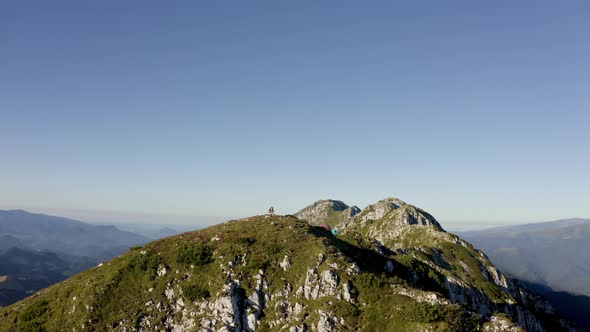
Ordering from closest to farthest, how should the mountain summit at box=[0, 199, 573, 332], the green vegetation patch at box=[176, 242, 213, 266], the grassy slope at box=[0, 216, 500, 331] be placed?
1. the grassy slope at box=[0, 216, 500, 331]
2. the mountain summit at box=[0, 199, 573, 332]
3. the green vegetation patch at box=[176, 242, 213, 266]

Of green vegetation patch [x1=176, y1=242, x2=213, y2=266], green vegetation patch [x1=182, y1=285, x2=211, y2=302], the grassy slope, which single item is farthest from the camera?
green vegetation patch [x1=176, y1=242, x2=213, y2=266]

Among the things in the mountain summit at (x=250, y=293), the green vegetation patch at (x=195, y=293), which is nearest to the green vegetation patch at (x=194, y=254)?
the mountain summit at (x=250, y=293)

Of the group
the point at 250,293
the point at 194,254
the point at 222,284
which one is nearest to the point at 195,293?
the point at 222,284

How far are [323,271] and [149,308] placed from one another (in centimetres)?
3406

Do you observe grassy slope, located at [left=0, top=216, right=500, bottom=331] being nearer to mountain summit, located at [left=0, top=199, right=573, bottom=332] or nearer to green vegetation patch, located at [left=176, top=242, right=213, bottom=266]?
mountain summit, located at [left=0, top=199, right=573, bottom=332]

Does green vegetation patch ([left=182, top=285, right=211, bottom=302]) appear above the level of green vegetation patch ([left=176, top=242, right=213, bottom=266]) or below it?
below

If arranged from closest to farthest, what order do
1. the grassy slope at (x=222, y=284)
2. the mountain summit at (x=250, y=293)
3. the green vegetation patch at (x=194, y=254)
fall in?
the grassy slope at (x=222, y=284)
the mountain summit at (x=250, y=293)
the green vegetation patch at (x=194, y=254)

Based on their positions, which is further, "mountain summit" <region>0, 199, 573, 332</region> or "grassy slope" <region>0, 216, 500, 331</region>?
"mountain summit" <region>0, 199, 573, 332</region>

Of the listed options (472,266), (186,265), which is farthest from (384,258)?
(472,266)

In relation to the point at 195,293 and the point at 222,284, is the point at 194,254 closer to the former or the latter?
the point at 195,293

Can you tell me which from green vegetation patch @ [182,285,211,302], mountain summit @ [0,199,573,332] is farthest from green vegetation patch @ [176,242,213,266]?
green vegetation patch @ [182,285,211,302]

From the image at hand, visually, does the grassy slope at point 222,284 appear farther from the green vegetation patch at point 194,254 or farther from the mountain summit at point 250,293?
the green vegetation patch at point 194,254

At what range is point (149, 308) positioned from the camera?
62469 millimetres

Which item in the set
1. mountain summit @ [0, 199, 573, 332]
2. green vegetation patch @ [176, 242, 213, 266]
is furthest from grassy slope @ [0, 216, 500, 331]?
green vegetation patch @ [176, 242, 213, 266]
